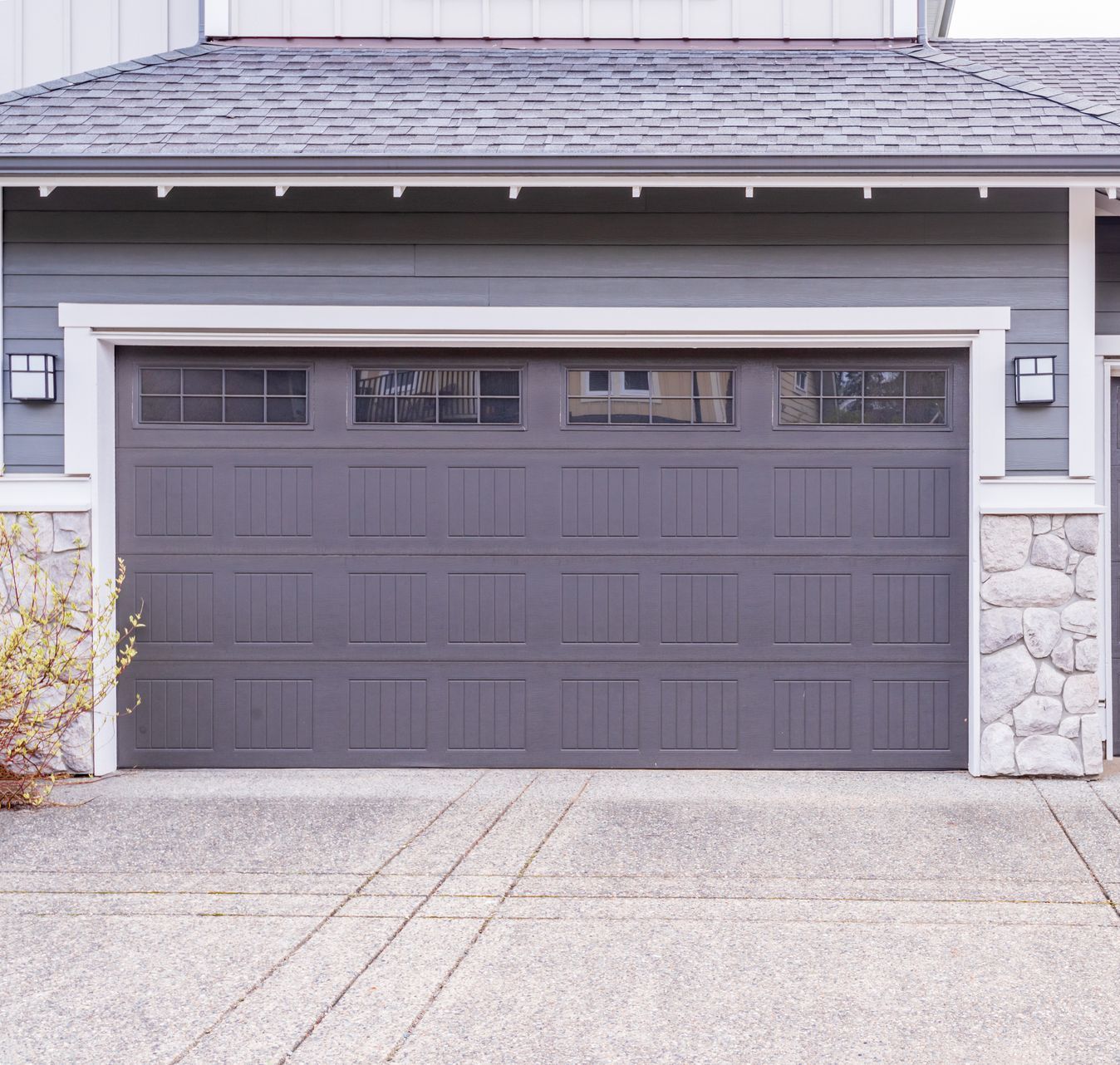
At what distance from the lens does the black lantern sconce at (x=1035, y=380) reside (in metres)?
5.64

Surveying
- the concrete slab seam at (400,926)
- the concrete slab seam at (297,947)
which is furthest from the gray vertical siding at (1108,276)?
the concrete slab seam at (297,947)

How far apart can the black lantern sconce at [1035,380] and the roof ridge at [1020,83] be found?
4.16 ft

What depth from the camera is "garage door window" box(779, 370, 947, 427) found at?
5.95 m

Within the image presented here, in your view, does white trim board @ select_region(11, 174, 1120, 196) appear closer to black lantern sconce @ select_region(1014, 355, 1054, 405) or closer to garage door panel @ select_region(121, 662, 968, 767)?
black lantern sconce @ select_region(1014, 355, 1054, 405)

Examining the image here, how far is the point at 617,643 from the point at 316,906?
2527 mm

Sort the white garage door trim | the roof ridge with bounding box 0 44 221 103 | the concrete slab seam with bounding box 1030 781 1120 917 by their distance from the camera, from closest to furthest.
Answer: the concrete slab seam with bounding box 1030 781 1120 917 < the white garage door trim < the roof ridge with bounding box 0 44 221 103

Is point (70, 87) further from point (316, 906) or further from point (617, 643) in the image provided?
point (316, 906)

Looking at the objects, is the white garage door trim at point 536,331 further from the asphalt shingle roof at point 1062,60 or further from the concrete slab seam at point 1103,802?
the asphalt shingle roof at point 1062,60

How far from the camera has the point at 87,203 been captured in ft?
19.1

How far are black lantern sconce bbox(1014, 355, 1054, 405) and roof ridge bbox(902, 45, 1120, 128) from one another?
127cm

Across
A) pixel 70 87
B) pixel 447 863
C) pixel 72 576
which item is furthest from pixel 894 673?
pixel 70 87

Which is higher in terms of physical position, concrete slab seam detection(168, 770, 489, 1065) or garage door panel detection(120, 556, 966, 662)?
garage door panel detection(120, 556, 966, 662)

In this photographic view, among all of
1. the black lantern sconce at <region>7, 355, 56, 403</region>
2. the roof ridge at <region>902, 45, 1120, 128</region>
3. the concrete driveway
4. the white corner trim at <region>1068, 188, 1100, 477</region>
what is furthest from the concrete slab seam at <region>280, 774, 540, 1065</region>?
the roof ridge at <region>902, 45, 1120, 128</region>

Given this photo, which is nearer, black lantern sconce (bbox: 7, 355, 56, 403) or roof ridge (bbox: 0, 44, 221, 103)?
black lantern sconce (bbox: 7, 355, 56, 403)
